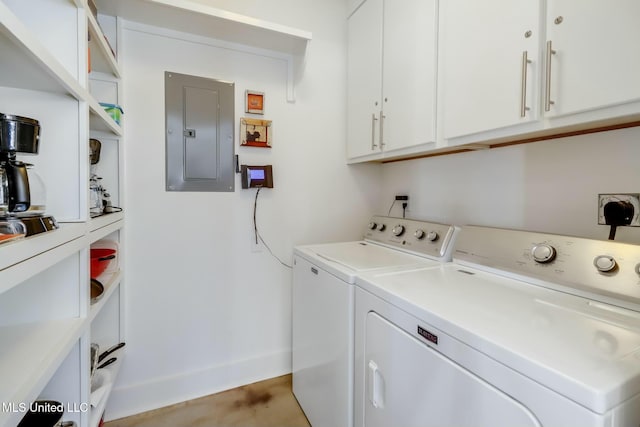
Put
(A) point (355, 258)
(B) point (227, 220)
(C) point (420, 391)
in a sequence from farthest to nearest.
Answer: (B) point (227, 220) → (A) point (355, 258) → (C) point (420, 391)

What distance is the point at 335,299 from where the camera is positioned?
1.30m

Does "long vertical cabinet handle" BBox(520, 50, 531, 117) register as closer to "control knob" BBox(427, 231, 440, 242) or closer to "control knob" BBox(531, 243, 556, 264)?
"control knob" BBox(531, 243, 556, 264)

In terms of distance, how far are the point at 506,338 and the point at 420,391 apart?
323mm

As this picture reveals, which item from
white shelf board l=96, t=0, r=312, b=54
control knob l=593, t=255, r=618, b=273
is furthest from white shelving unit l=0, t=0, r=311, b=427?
control knob l=593, t=255, r=618, b=273

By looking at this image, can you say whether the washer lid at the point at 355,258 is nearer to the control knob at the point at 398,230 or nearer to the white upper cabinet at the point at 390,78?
the control knob at the point at 398,230

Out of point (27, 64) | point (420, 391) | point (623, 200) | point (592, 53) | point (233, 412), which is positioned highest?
point (592, 53)

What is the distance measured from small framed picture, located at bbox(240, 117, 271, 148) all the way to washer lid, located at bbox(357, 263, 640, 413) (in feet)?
3.82

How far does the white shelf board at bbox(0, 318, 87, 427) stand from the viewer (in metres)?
0.59

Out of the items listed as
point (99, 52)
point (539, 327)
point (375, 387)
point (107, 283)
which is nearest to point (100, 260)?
point (107, 283)

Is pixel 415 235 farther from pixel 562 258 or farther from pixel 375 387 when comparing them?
pixel 375 387

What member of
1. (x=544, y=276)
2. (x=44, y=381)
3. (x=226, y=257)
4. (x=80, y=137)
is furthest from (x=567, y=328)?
(x=226, y=257)

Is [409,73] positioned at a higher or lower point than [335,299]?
higher

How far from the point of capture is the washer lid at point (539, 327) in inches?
20.8

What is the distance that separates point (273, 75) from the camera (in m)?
1.94
